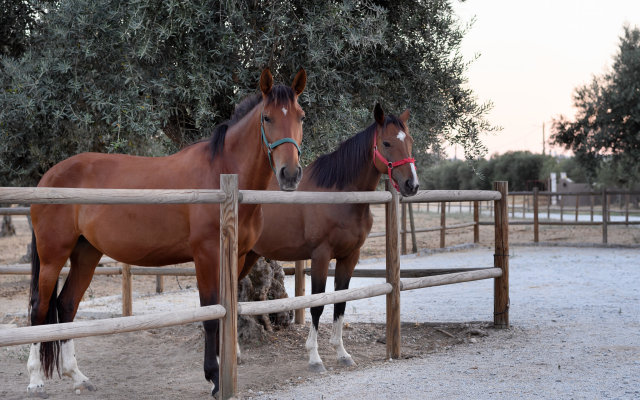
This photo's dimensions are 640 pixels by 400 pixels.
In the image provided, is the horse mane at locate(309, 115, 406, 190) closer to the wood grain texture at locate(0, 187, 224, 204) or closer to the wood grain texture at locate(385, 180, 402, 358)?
the wood grain texture at locate(385, 180, 402, 358)

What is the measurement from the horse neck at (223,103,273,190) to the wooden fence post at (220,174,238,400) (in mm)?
464

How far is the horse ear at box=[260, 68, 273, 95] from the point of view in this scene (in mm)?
3939

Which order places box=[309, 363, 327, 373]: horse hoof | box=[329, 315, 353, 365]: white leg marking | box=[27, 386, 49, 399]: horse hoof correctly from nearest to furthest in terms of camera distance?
box=[27, 386, 49, 399]: horse hoof, box=[309, 363, 327, 373]: horse hoof, box=[329, 315, 353, 365]: white leg marking

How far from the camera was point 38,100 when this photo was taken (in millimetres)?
5266

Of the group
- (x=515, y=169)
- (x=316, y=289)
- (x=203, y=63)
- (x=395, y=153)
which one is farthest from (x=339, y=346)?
(x=515, y=169)

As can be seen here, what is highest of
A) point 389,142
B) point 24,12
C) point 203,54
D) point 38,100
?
point 24,12

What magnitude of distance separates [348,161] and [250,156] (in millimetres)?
1365

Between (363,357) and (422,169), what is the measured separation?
34.9 feet

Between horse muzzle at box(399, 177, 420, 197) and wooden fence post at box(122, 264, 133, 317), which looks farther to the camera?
wooden fence post at box(122, 264, 133, 317)

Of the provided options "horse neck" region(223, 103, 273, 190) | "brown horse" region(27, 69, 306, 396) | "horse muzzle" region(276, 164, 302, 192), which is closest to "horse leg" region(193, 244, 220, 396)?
"brown horse" region(27, 69, 306, 396)

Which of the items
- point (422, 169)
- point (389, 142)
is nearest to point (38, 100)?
point (389, 142)

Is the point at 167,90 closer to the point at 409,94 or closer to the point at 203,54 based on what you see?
the point at 203,54

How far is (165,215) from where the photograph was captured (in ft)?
13.5

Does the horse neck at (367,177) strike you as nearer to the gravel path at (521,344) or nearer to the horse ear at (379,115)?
the horse ear at (379,115)
